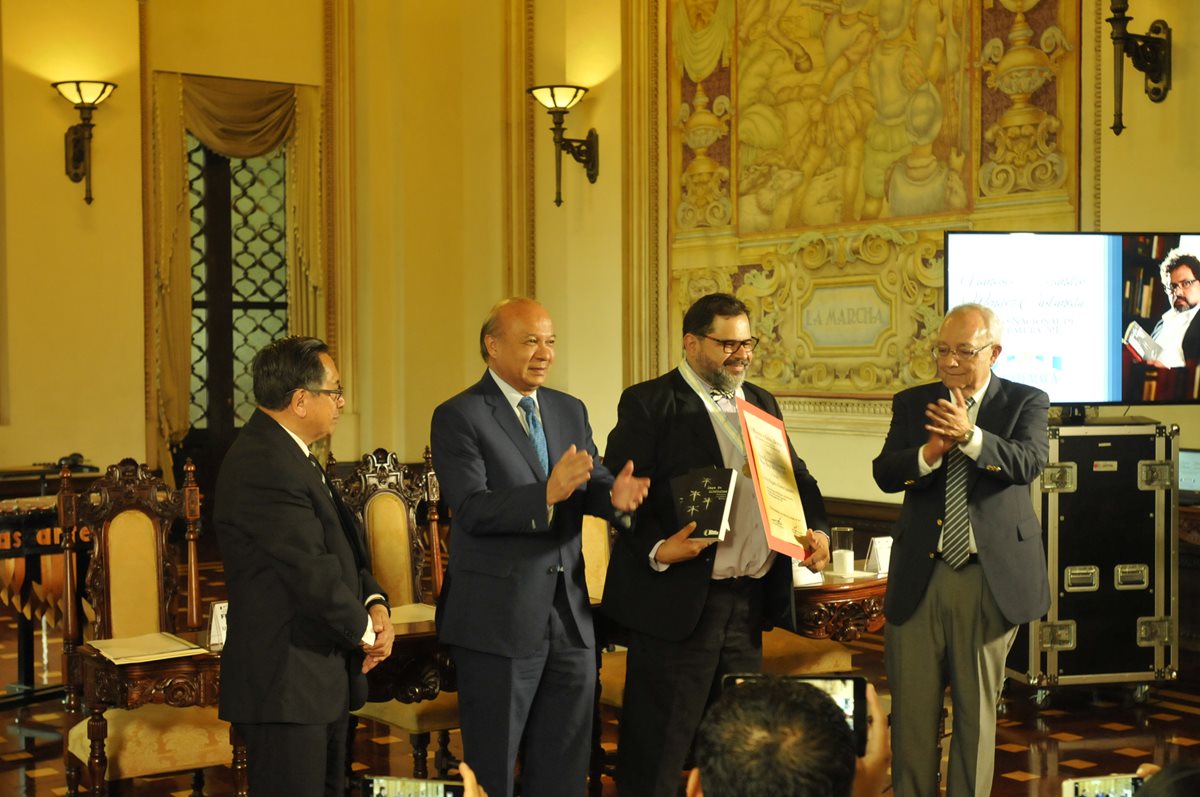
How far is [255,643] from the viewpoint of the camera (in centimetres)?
319

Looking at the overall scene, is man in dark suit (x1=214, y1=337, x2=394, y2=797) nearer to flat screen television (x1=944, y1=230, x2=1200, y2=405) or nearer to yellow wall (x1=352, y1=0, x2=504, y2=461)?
flat screen television (x1=944, y1=230, x2=1200, y2=405)

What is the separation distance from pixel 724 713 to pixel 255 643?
1804 millimetres

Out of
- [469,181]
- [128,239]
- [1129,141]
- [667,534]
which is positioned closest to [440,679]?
[667,534]

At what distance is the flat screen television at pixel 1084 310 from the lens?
19.1ft

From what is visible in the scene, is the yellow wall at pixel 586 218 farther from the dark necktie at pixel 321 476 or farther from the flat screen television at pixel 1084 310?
the dark necktie at pixel 321 476

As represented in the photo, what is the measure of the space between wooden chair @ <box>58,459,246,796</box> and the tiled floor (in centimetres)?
85

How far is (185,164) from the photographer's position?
10.6 metres

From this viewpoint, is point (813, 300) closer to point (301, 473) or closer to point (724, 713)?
point (301, 473)

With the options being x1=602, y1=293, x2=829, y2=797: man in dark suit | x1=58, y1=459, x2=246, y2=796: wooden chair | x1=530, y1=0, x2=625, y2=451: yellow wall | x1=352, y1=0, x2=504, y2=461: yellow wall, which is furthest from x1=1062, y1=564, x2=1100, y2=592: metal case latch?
x1=352, y1=0, x2=504, y2=461: yellow wall

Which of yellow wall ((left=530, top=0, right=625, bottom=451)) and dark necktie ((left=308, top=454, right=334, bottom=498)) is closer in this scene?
dark necktie ((left=308, top=454, right=334, bottom=498))

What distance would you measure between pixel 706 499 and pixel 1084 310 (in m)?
2.86

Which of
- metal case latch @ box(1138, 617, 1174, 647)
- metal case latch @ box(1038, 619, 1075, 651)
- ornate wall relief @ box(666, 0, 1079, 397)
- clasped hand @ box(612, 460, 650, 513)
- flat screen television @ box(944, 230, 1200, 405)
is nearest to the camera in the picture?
clasped hand @ box(612, 460, 650, 513)

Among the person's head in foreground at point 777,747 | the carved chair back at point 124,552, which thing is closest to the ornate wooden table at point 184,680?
the carved chair back at point 124,552

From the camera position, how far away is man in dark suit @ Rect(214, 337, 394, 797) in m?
3.17
